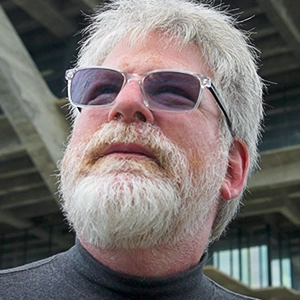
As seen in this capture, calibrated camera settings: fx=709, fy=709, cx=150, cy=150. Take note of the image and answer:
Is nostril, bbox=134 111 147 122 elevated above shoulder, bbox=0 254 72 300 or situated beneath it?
elevated above

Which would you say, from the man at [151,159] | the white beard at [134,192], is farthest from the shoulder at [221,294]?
the white beard at [134,192]

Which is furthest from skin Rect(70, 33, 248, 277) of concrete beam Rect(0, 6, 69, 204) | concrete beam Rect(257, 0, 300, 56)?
concrete beam Rect(257, 0, 300, 56)

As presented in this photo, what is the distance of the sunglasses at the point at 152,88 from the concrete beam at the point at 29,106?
25.1 feet

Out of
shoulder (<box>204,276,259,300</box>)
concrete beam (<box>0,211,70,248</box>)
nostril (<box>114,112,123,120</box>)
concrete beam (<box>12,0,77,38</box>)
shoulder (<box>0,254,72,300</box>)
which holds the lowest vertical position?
concrete beam (<box>0,211,70,248</box>)

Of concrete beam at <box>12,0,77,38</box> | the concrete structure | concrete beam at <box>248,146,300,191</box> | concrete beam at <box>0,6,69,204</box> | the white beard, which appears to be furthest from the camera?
concrete beam at <box>12,0,77,38</box>

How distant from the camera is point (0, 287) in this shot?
5.68 ft

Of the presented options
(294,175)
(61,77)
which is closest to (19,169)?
(61,77)

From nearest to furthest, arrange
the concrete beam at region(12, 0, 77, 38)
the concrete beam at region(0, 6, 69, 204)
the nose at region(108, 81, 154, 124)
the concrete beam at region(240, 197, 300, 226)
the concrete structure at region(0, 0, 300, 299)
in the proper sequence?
the nose at region(108, 81, 154, 124)
the concrete beam at region(0, 6, 69, 204)
the concrete structure at region(0, 0, 300, 299)
the concrete beam at region(12, 0, 77, 38)
the concrete beam at region(240, 197, 300, 226)

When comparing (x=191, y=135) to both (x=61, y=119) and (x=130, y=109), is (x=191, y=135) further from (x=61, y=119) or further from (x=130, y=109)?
(x=61, y=119)

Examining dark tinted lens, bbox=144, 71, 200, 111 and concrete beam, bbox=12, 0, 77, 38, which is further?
concrete beam, bbox=12, 0, 77, 38

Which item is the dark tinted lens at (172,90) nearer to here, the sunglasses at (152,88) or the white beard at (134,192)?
the sunglasses at (152,88)

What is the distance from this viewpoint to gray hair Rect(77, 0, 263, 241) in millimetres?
2029

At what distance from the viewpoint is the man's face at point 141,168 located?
5.41ft

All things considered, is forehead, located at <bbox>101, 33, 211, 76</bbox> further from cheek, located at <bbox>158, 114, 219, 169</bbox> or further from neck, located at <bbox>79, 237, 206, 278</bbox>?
neck, located at <bbox>79, 237, 206, 278</bbox>
